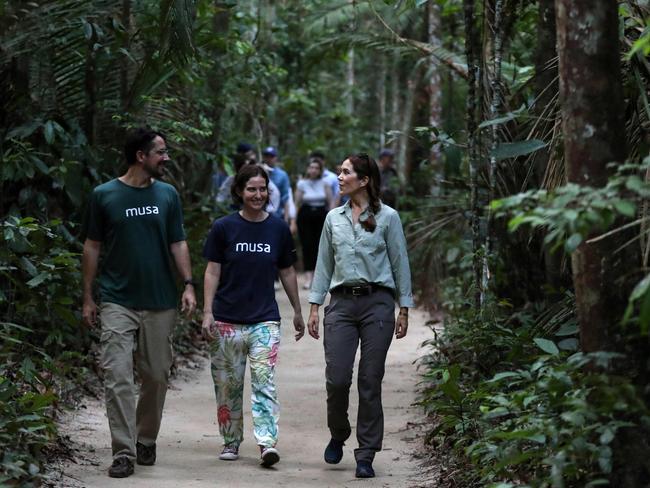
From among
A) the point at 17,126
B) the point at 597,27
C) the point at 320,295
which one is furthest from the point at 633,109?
the point at 17,126

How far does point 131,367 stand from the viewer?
7262 millimetres

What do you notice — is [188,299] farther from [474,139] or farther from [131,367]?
[474,139]

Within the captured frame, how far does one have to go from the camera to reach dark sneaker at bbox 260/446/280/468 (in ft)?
24.4

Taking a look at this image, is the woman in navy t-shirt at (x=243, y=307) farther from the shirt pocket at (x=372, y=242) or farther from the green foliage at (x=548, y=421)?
the green foliage at (x=548, y=421)

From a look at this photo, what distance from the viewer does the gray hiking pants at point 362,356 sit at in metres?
7.33

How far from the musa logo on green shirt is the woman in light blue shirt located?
118 cm

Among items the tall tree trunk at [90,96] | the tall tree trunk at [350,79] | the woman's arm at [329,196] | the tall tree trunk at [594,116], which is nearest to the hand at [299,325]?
the tall tree trunk at [594,116]

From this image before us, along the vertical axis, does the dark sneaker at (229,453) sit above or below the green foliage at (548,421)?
below

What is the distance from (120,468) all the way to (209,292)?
1.36 meters

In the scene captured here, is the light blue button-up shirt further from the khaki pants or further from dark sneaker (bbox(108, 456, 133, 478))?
dark sneaker (bbox(108, 456, 133, 478))

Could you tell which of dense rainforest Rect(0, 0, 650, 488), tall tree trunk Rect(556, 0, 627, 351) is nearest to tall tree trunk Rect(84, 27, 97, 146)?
dense rainforest Rect(0, 0, 650, 488)

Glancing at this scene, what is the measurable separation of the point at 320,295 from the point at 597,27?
9.96ft

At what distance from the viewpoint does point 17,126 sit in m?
10.1

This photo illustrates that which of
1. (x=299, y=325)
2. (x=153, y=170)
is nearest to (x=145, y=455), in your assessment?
(x=299, y=325)
